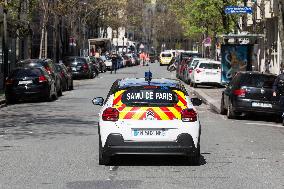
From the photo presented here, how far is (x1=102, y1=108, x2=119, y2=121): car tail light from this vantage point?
12.2m

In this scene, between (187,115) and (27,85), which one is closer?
(187,115)

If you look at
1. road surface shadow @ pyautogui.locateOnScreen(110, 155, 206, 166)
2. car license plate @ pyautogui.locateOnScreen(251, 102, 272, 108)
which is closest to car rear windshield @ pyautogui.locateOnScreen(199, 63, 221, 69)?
car license plate @ pyautogui.locateOnScreen(251, 102, 272, 108)

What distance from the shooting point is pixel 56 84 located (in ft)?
113

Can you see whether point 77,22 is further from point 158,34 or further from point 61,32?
point 158,34

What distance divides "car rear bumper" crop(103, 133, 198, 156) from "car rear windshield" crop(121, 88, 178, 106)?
543mm

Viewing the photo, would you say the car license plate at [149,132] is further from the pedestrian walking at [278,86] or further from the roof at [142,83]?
the pedestrian walking at [278,86]

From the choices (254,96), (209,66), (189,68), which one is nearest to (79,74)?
(189,68)

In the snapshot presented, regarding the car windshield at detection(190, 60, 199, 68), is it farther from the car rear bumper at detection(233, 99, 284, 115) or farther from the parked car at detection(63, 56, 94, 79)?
the car rear bumper at detection(233, 99, 284, 115)

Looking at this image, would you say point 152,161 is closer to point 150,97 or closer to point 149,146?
point 149,146

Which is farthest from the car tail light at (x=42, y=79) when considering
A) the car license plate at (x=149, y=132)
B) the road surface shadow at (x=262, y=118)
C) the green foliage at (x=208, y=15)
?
the car license plate at (x=149, y=132)

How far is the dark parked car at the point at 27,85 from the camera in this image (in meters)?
31.0

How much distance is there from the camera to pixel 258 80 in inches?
922

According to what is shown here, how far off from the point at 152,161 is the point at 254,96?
411 inches

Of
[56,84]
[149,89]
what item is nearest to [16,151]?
[149,89]
